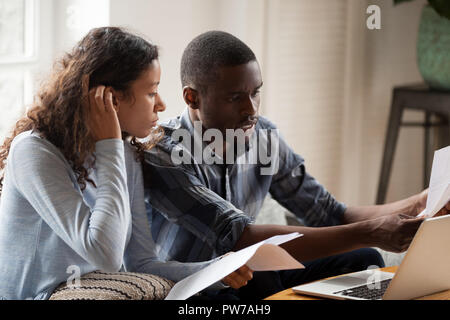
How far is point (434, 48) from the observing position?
2826 mm

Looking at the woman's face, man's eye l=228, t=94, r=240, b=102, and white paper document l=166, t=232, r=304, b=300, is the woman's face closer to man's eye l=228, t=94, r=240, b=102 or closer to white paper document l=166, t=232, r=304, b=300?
man's eye l=228, t=94, r=240, b=102

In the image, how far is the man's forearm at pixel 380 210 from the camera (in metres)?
1.68

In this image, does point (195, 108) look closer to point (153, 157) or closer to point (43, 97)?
point (153, 157)

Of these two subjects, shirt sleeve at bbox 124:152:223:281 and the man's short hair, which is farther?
the man's short hair

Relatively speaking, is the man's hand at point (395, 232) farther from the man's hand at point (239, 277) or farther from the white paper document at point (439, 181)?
the man's hand at point (239, 277)

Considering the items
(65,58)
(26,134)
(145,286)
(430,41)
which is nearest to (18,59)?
(65,58)

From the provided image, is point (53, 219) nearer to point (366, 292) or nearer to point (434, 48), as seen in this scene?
point (366, 292)

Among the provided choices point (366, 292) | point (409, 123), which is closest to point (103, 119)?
point (366, 292)

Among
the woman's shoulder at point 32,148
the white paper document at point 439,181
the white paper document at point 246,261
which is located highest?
the woman's shoulder at point 32,148

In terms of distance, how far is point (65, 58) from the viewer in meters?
1.42

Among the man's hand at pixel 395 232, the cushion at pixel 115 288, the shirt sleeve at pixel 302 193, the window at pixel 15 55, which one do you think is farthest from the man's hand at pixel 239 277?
the window at pixel 15 55

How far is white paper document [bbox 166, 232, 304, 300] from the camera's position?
1.08m

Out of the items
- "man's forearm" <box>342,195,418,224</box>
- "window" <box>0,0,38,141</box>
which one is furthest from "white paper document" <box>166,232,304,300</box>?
"window" <box>0,0,38,141</box>
